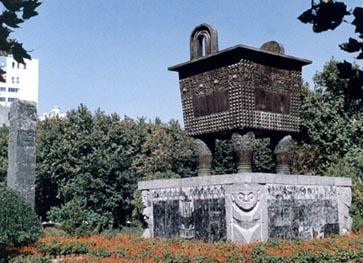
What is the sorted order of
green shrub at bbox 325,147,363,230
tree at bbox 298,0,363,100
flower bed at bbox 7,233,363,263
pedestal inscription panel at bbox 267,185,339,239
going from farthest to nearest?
green shrub at bbox 325,147,363,230 → pedestal inscription panel at bbox 267,185,339,239 → flower bed at bbox 7,233,363,263 → tree at bbox 298,0,363,100

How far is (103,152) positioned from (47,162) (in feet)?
13.1

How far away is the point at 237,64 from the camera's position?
33.5 feet

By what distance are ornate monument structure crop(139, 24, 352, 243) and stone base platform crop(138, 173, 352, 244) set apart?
0.8 inches

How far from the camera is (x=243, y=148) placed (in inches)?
397

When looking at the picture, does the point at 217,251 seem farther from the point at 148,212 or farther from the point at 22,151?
the point at 22,151

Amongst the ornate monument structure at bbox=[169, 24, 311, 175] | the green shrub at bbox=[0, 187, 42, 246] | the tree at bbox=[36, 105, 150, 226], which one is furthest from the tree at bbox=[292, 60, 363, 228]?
the green shrub at bbox=[0, 187, 42, 246]

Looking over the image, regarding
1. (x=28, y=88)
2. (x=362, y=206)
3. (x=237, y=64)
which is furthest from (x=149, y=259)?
(x=28, y=88)

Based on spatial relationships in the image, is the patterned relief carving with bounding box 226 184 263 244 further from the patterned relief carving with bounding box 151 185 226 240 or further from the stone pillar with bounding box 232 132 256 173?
the stone pillar with bounding box 232 132 256 173

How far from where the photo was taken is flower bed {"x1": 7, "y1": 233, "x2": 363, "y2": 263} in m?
8.60

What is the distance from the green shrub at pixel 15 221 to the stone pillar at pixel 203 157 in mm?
4056

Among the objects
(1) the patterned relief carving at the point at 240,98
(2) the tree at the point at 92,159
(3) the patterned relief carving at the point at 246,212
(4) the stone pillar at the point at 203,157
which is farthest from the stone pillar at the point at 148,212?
(2) the tree at the point at 92,159

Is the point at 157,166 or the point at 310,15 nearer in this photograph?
the point at 310,15

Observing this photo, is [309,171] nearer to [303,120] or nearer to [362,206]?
[303,120]

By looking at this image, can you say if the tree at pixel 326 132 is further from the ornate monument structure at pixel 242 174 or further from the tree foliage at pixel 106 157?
the ornate monument structure at pixel 242 174
